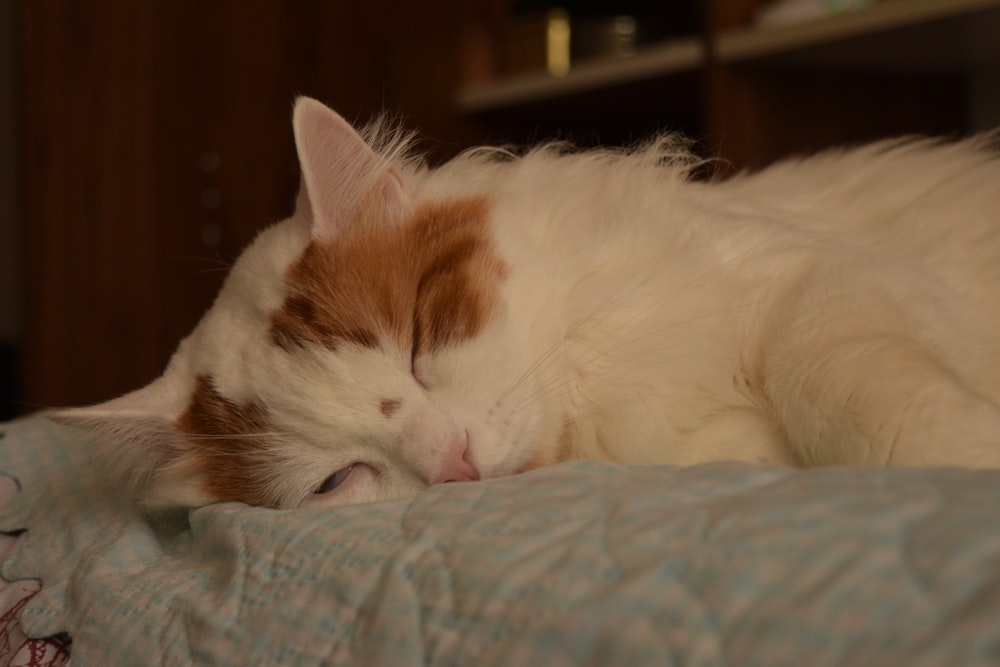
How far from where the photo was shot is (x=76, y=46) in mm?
2729

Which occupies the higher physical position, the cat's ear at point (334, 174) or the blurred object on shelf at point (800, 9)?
the blurred object on shelf at point (800, 9)

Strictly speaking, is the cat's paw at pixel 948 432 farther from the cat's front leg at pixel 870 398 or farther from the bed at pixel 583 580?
the bed at pixel 583 580

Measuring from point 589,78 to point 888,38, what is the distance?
0.84 m

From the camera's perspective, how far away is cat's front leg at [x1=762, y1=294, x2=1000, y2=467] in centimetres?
79

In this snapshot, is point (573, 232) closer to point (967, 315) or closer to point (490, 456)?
point (490, 456)

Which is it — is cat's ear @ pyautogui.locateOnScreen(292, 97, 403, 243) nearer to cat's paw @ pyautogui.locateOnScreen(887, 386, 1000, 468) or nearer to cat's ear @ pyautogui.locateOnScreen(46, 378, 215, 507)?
cat's ear @ pyautogui.locateOnScreen(46, 378, 215, 507)

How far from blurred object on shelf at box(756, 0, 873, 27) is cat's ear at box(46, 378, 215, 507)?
177 cm

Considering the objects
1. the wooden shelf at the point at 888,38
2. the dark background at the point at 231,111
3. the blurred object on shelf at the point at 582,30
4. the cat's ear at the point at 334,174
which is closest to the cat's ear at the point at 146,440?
the cat's ear at the point at 334,174

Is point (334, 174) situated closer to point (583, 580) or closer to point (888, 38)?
point (583, 580)

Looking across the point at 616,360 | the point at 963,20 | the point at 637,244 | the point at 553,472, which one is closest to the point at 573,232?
the point at 637,244

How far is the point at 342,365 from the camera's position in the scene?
1.05 m

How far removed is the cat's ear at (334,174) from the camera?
1.14 meters

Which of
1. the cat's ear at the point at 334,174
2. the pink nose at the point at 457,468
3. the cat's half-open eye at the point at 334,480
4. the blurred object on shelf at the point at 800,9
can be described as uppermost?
the blurred object on shelf at the point at 800,9

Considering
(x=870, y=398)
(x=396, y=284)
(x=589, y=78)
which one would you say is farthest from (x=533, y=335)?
(x=589, y=78)
